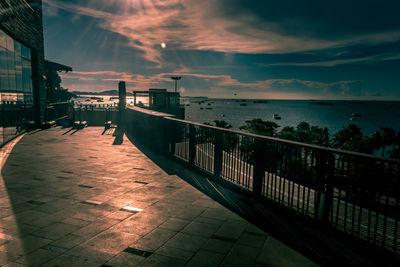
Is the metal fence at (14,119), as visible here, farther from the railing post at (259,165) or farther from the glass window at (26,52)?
the railing post at (259,165)

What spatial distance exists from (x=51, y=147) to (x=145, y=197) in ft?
23.5

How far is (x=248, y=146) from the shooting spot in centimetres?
493

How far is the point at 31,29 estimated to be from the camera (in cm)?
1402

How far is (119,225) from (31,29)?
610 inches

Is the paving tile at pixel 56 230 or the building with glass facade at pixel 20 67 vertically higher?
the building with glass facade at pixel 20 67

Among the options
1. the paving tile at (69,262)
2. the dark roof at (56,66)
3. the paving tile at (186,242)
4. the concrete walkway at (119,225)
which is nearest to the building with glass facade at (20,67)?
the concrete walkway at (119,225)

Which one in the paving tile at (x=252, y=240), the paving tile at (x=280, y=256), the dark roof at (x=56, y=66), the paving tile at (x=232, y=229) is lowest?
the paving tile at (x=232, y=229)

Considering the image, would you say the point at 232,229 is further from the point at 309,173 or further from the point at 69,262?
the point at 69,262

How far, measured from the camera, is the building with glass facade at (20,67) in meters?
10.0

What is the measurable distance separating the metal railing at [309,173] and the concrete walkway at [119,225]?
897 millimetres

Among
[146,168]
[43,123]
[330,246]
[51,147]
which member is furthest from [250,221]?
[43,123]

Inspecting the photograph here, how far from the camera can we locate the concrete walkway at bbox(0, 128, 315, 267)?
111 inches

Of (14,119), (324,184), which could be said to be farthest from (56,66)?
(324,184)

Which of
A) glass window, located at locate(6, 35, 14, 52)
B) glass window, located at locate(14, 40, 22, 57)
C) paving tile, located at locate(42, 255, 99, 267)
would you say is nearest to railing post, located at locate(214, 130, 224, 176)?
paving tile, located at locate(42, 255, 99, 267)
